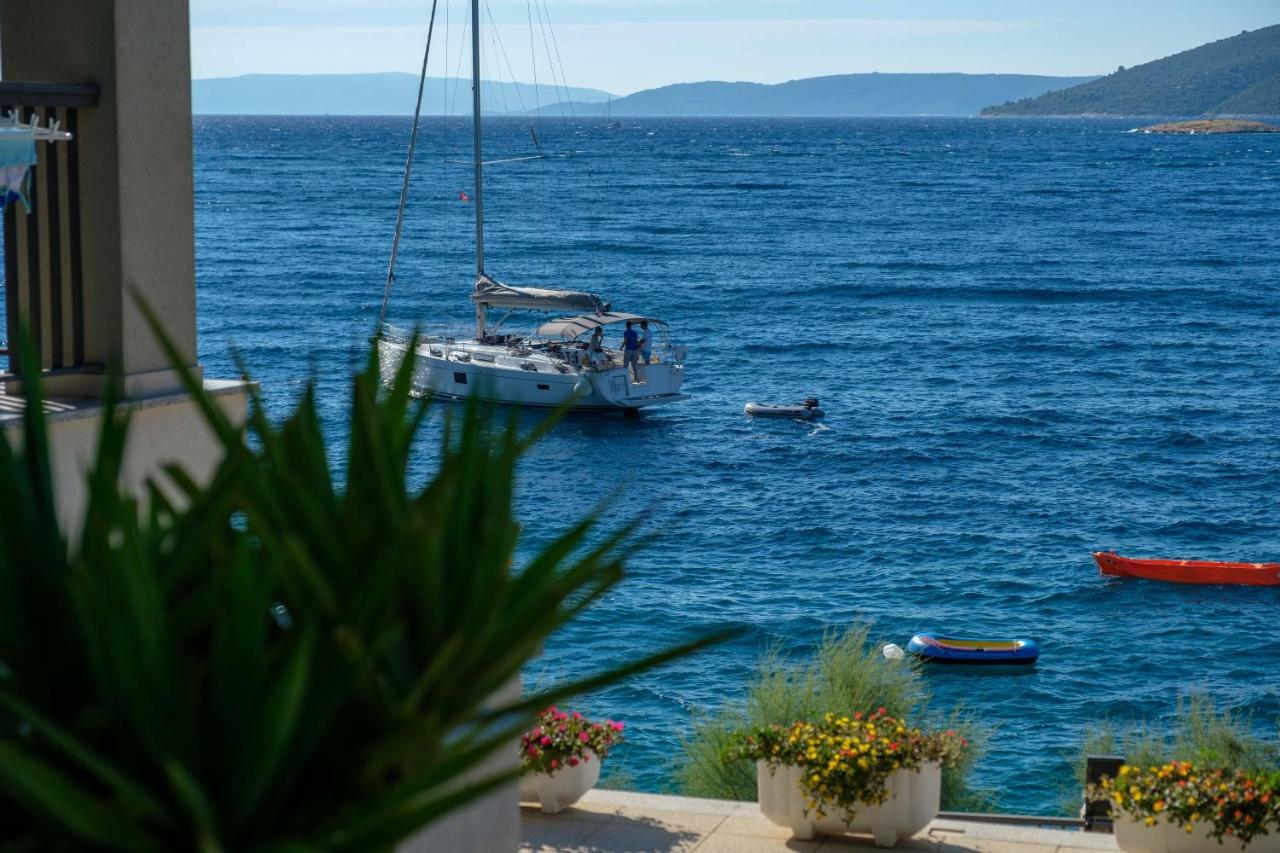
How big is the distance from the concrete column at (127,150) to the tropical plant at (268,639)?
350 cm

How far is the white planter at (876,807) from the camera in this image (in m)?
8.81

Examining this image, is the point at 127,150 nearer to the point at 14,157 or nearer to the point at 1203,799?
the point at 14,157

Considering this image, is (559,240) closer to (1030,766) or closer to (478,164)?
(478,164)

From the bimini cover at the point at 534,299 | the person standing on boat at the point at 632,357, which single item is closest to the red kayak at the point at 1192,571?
the person standing on boat at the point at 632,357

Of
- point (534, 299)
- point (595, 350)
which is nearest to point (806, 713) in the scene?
point (595, 350)

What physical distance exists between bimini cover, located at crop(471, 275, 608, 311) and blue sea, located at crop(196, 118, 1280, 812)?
11.3 ft

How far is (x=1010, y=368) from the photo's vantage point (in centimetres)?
5044

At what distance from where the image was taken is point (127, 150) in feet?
21.7

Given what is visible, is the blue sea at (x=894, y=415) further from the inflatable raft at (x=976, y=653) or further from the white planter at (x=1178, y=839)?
the white planter at (x=1178, y=839)

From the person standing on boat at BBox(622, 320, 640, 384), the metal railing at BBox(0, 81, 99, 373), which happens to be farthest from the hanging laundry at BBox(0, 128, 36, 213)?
the person standing on boat at BBox(622, 320, 640, 384)

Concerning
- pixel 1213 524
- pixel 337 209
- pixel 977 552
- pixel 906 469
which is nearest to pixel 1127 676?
pixel 977 552

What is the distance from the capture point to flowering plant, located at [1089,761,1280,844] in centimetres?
828

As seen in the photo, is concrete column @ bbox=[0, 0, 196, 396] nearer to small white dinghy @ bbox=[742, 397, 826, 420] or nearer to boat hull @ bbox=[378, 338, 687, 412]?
boat hull @ bbox=[378, 338, 687, 412]

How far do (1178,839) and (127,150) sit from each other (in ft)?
21.6
